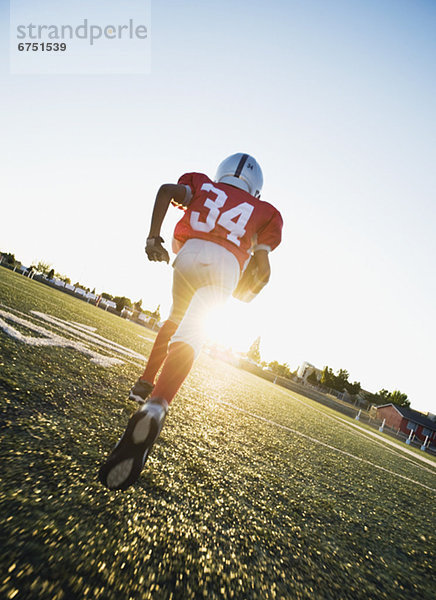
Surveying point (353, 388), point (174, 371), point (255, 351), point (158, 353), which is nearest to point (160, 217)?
point (158, 353)

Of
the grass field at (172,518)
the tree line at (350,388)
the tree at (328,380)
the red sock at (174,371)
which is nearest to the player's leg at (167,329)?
the grass field at (172,518)

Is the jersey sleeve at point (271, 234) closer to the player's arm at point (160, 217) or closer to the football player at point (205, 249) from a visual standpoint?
the football player at point (205, 249)

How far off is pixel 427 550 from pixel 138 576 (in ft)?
5.32

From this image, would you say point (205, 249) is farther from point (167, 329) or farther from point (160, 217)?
point (167, 329)

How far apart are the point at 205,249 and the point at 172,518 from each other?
122 centimetres

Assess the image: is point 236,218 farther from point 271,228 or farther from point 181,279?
point 181,279

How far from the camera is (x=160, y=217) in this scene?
1887 millimetres

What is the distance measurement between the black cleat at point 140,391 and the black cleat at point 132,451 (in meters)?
0.77

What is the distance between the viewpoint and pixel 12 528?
2.12 feet

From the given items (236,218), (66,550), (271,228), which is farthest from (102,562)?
(271,228)

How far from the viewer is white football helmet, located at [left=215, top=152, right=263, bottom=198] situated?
209 cm

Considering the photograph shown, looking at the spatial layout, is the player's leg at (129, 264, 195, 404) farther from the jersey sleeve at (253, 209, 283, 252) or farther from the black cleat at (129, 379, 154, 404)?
the jersey sleeve at (253, 209, 283, 252)

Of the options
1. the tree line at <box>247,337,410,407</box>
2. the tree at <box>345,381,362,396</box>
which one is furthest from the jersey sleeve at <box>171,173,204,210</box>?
the tree at <box>345,381,362,396</box>

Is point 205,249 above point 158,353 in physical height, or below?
above
